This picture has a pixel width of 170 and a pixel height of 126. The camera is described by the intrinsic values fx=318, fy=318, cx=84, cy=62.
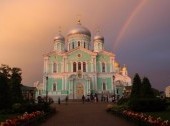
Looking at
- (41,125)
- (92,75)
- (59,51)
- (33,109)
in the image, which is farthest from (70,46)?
(41,125)

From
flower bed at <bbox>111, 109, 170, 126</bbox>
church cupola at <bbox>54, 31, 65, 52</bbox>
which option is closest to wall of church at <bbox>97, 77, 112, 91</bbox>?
church cupola at <bbox>54, 31, 65, 52</bbox>

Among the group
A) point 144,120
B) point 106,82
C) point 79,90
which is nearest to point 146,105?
point 144,120

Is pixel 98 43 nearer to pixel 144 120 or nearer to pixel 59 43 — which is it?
pixel 59 43

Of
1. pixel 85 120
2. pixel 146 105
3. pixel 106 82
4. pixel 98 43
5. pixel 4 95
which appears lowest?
pixel 85 120

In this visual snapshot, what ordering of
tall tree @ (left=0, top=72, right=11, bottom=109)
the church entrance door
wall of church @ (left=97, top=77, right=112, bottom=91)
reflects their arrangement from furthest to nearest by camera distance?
wall of church @ (left=97, top=77, right=112, bottom=91) < the church entrance door < tall tree @ (left=0, top=72, right=11, bottom=109)

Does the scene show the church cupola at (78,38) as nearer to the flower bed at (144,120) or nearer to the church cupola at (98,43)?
the church cupola at (98,43)

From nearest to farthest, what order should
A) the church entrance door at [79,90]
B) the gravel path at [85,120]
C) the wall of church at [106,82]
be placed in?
the gravel path at [85,120] → the church entrance door at [79,90] → the wall of church at [106,82]

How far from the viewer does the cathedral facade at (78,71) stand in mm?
64688

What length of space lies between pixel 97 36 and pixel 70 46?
257 inches

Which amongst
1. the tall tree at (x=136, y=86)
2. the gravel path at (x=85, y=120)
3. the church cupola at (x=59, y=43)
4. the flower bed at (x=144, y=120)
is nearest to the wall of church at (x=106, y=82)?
the church cupola at (x=59, y=43)

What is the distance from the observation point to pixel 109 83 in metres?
67.2

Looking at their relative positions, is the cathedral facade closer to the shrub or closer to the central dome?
the central dome

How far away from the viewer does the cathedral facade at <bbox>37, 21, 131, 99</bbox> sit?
2547 inches

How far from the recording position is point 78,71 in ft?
216
